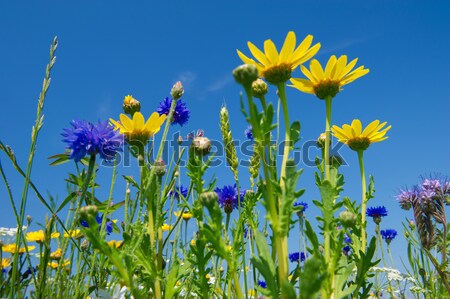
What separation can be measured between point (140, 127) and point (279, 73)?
0.69 metres

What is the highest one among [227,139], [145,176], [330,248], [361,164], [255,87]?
[255,87]

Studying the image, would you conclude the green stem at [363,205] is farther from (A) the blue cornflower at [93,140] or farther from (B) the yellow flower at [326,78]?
(A) the blue cornflower at [93,140]

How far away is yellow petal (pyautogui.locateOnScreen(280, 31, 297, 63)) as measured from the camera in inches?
59.0

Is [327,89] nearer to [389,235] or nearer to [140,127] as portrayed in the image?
[140,127]

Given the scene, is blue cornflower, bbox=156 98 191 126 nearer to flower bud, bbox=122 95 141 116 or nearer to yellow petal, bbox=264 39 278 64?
flower bud, bbox=122 95 141 116

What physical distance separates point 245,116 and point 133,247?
64 centimetres

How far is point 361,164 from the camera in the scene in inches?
75.2

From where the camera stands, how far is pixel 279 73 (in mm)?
1508

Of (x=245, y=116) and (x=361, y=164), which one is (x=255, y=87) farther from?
(x=245, y=116)

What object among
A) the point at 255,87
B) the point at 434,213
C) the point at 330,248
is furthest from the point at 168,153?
the point at 434,213

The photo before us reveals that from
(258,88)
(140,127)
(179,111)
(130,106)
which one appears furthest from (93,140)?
(179,111)

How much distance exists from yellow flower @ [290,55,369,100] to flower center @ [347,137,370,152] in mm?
405

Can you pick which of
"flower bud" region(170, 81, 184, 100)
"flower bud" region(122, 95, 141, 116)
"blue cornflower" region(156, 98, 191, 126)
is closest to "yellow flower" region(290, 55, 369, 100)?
"flower bud" region(170, 81, 184, 100)

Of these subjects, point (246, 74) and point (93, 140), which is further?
point (93, 140)
